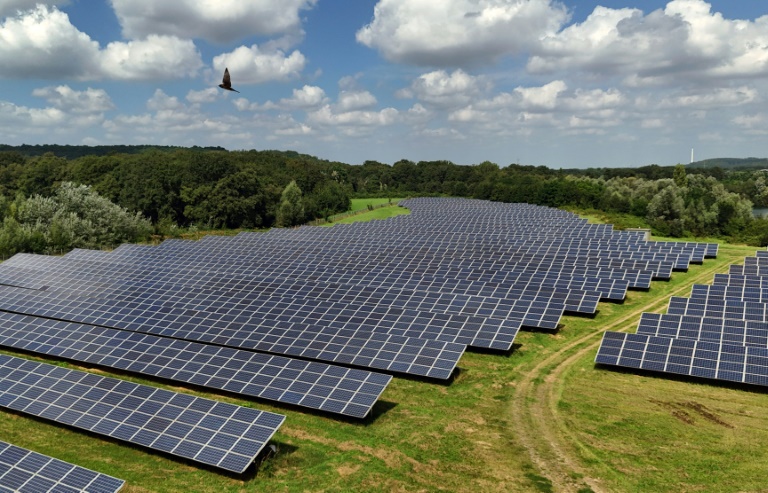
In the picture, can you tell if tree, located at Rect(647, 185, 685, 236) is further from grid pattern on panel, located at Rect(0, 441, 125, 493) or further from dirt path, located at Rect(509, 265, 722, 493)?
grid pattern on panel, located at Rect(0, 441, 125, 493)

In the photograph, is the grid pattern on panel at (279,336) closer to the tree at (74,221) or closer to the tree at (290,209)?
the tree at (74,221)

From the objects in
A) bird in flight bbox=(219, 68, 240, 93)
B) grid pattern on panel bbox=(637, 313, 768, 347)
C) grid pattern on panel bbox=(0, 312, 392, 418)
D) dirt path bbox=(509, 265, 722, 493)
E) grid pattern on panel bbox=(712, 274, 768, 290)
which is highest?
bird in flight bbox=(219, 68, 240, 93)

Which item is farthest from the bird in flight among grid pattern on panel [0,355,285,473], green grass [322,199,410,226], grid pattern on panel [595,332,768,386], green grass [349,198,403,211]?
green grass [349,198,403,211]

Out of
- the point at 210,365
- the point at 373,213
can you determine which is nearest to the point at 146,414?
the point at 210,365

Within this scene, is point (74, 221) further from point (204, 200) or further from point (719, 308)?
point (719, 308)

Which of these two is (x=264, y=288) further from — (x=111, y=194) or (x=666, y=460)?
(x=111, y=194)
